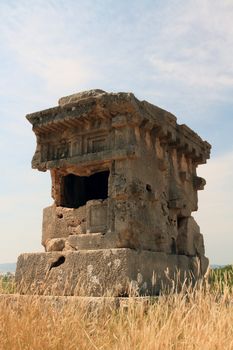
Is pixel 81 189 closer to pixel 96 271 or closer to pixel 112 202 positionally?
pixel 112 202

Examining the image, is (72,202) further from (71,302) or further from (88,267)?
(71,302)

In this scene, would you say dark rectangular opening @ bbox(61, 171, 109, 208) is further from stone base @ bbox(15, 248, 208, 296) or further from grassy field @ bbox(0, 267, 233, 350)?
grassy field @ bbox(0, 267, 233, 350)

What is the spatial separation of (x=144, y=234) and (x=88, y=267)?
32.6 inches

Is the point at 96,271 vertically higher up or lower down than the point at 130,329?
higher up

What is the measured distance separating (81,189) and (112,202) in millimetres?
1494

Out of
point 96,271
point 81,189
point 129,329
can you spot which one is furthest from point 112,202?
point 129,329

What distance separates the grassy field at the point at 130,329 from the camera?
294 centimetres

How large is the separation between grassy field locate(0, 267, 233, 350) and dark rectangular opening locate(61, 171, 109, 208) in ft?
7.68

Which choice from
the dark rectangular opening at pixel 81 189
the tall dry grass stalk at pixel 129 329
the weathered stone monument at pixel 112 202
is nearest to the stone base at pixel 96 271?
the weathered stone monument at pixel 112 202

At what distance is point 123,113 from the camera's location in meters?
5.35

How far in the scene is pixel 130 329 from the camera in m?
3.25

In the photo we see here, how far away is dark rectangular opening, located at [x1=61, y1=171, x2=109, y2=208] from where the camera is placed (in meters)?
6.21

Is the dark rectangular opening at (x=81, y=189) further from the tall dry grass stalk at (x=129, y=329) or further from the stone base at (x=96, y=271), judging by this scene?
the tall dry grass stalk at (x=129, y=329)

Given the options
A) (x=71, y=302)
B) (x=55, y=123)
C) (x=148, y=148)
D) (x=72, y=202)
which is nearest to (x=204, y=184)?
(x=148, y=148)
